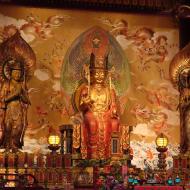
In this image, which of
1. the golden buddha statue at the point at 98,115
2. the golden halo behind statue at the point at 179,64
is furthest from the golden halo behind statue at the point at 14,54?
the golden halo behind statue at the point at 179,64

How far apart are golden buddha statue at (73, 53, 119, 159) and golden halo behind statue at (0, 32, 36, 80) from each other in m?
1.33

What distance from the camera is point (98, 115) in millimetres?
13516

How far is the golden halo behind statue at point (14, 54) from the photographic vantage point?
1363cm

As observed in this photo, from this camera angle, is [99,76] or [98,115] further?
[99,76]

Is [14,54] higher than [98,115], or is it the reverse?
[14,54]

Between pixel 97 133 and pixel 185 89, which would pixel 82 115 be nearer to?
pixel 97 133

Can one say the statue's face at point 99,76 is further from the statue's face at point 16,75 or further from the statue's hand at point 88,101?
the statue's face at point 16,75

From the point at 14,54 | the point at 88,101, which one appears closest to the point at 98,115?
the point at 88,101

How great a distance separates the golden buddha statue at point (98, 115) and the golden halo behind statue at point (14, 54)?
1.33 meters

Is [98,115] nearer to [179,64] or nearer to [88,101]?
[88,101]

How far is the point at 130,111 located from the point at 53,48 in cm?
219

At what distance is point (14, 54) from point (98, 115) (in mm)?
2124

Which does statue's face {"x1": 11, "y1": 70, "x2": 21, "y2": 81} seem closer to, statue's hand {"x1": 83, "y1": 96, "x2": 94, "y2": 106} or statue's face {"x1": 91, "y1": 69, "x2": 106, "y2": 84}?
statue's hand {"x1": 83, "y1": 96, "x2": 94, "y2": 106}

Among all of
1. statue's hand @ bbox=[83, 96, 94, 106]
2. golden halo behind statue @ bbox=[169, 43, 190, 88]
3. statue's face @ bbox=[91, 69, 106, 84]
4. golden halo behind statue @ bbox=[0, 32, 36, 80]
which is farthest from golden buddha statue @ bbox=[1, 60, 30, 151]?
golden halo behind statue @ bbox=[169, 43, 190, 88]
